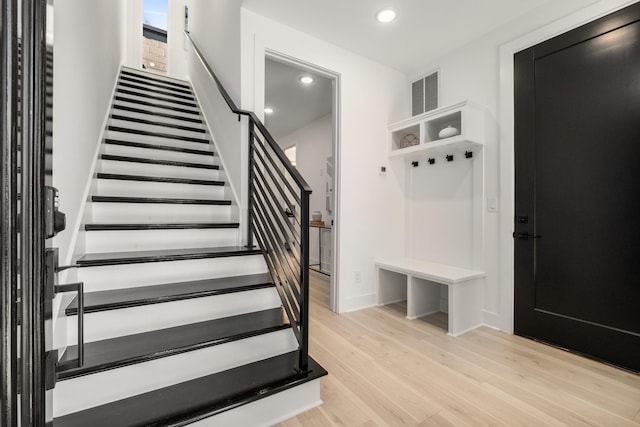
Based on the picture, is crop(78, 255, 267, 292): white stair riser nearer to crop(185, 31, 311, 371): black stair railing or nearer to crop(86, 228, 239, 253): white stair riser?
crop(185, 31, 311, 371): black stair railing

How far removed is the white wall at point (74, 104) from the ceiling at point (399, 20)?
1.20 meters

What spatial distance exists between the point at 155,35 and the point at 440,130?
7461mm

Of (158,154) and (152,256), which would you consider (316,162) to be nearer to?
(158,154)

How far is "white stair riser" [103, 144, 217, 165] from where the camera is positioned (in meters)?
2.66

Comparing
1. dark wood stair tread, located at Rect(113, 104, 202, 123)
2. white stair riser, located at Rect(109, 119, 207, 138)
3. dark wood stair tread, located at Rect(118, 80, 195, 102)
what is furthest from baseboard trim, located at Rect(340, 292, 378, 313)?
dark wood stair tread, located at Rect(118, 80, 195, 102)

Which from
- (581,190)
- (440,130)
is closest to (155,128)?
(440,130)

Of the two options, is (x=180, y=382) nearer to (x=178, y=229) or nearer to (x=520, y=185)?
(x=178, y=229)

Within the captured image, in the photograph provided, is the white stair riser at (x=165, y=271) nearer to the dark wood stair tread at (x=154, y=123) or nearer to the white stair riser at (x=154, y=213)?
the white stair riser at (x=154, y=213)

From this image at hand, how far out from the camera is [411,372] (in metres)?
1.87

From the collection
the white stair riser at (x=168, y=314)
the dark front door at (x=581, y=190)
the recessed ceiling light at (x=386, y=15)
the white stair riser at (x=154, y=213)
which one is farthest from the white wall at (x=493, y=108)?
the white stair riser at (x=154, y=213)

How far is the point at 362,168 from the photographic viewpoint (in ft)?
10.1

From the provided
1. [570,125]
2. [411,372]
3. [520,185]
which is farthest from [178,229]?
[570,125]

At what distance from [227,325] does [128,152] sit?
2014 millimetres

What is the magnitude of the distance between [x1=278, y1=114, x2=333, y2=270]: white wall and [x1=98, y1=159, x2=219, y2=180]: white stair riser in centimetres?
228
